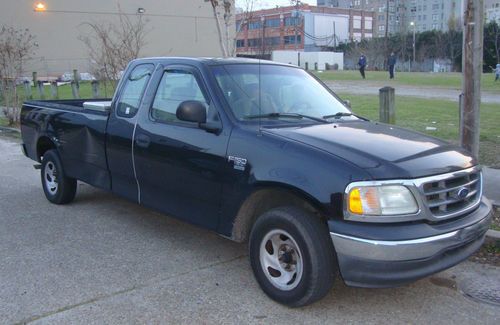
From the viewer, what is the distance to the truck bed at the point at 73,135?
228 inches

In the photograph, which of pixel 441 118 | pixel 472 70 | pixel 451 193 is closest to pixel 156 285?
pixel 451 193

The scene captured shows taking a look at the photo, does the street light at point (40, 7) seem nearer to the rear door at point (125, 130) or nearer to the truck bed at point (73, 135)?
the truck bed at point (73, 135)

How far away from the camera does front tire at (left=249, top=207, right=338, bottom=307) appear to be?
3.62m

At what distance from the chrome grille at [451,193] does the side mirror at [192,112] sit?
6.08 feet

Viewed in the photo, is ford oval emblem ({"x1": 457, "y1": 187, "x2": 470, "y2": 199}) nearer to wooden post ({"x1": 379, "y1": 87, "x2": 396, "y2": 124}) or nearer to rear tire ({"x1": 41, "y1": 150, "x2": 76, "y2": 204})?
rear tire ({"x1": 41, "y1": 150, "x2": 76, "y2": 204})

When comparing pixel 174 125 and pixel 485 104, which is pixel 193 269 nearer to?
pixel 174 125

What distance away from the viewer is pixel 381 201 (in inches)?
137

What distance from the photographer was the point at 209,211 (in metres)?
4.46

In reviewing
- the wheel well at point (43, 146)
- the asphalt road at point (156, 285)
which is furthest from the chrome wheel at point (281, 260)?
the wheel well at point (43, 146)

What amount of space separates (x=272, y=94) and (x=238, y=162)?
3.09 ft

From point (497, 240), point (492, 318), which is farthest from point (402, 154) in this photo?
point (497, 240)

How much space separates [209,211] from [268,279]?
2.65ft

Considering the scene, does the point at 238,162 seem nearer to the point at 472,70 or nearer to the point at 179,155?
the point at 179,155

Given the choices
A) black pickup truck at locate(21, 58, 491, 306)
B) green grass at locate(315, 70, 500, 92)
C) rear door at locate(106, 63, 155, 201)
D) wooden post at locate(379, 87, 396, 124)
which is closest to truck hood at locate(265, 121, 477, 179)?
black pickup truck at locate(21, 58, 491, 306)
